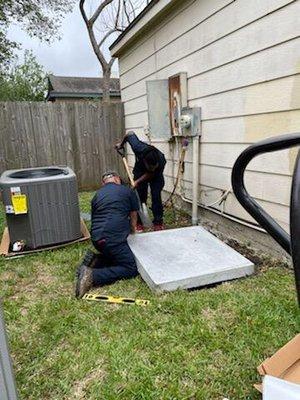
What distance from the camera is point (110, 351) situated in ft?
6.55

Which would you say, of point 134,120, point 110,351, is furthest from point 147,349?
point 134,120

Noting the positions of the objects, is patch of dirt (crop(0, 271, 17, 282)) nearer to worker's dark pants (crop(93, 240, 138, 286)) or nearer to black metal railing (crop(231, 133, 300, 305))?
worker's dark pants (crop(93, 240, 138, 286))

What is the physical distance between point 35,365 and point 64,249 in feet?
6.24

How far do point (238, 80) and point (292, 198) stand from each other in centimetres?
298

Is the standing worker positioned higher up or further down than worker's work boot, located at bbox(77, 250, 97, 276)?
higher up

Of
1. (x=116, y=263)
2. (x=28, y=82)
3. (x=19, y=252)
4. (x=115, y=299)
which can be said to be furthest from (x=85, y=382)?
(x=28, y=82)

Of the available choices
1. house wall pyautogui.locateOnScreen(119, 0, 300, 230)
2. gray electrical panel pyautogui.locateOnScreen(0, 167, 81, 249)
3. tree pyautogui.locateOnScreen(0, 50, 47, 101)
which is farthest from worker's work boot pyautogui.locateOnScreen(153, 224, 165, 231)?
tree pyautogui.locateOnScreen(0, 50, 47, 101)

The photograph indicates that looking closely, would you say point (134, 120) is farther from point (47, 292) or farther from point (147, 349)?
point (147, 349)

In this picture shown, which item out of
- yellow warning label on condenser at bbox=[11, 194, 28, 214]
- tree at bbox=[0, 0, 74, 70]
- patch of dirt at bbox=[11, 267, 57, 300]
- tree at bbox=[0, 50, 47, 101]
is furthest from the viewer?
tree at bbox=[0, 50, 47, 101]

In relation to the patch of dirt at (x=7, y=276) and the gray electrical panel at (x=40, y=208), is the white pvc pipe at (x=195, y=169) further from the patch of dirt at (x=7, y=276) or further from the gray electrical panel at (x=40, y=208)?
the patch of dirt at (x=7, y=276)

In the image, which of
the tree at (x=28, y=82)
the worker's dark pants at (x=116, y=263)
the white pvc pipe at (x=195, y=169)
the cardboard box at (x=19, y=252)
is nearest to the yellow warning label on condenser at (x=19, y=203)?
the cardboard box at (x=19, y=252)

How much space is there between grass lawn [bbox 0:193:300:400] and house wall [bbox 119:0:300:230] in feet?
3.14

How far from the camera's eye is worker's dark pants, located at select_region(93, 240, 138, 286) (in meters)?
2.95

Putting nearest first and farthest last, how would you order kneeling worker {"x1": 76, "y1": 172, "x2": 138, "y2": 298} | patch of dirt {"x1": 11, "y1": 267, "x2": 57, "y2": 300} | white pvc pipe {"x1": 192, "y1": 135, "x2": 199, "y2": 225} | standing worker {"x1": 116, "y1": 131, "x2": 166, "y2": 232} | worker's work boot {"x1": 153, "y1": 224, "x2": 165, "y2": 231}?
patch of dirt {"x1": 11, "y1": 267, "x2": 57, "y2": 300} < kneeling worker {"x1": 76, "y1": 172, "x2": 138, "y2": 298} < standing worker {"x1": 116, "y1": 131, "x2": 166, "y2": 232} < white pvc pipe {"x1": 192, "y1": 135, "x2": 199, "y2": 225} < worker's work boot {"x1": 153, "y1": 224, "x2": 165, "y2": 231}
